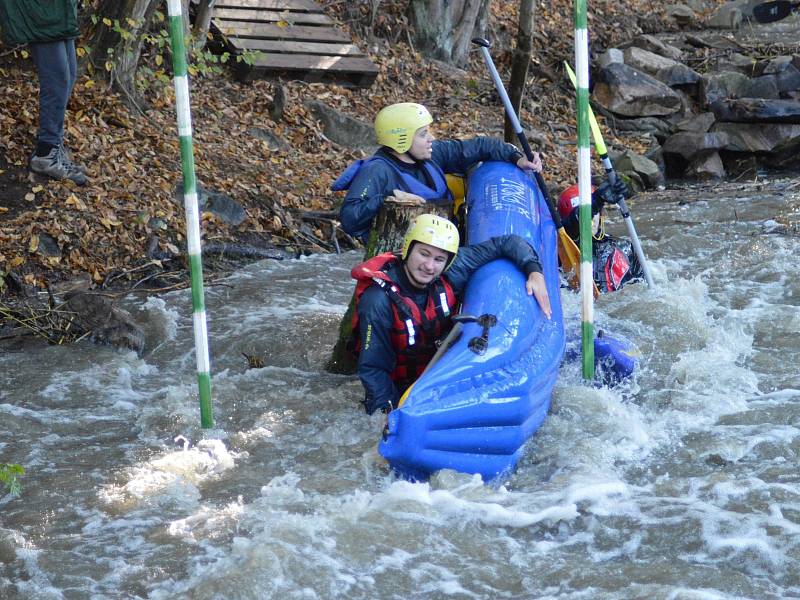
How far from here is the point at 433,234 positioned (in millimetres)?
4863

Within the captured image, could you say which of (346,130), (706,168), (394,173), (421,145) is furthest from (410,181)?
(706,168)

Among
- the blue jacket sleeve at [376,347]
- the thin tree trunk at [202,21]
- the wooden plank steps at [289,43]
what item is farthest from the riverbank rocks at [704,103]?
the blue jacket sleeve at [376,347]

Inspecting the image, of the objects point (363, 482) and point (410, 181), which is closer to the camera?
point (363, 482)

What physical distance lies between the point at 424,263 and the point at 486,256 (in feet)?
1.47

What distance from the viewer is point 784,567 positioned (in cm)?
370

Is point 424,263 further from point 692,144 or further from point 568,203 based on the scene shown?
point 692,144

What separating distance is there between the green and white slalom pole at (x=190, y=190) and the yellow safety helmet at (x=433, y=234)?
970mm

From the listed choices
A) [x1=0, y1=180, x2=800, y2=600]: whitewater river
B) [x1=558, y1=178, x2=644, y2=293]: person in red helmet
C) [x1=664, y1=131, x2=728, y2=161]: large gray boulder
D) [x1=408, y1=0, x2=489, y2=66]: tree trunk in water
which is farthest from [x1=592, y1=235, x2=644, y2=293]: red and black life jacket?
[x1=408, y1=0, x2=489, y2=66]: tree trunk in water

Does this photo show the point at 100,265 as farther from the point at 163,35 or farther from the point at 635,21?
the point at 635,21

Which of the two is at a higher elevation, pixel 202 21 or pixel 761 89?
pixel 202 21

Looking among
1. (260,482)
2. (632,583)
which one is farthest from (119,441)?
(632,583)

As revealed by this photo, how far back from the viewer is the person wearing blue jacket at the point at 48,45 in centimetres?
713

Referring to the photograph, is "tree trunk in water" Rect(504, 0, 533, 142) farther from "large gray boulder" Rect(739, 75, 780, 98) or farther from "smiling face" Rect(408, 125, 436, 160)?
"large gray boulder" Rect(739, 75, 780, 98)

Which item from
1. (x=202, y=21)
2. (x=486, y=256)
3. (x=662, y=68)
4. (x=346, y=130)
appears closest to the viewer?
(x=486, y=256)
